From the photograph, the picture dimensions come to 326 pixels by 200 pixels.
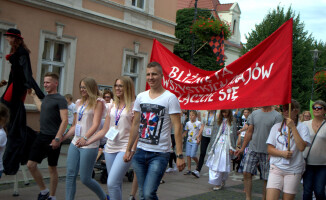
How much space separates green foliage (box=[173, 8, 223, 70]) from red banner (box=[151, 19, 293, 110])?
32.5m

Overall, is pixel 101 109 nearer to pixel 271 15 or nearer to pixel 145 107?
pixel 145 107

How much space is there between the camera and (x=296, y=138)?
18.6 ft

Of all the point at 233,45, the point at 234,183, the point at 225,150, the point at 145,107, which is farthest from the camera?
the point at 233,45

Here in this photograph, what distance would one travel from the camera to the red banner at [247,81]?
5.92m

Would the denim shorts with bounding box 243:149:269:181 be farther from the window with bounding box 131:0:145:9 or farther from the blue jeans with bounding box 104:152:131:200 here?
the window with bounding box 131:0:145:9

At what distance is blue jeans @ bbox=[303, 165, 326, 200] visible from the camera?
20.0 feet

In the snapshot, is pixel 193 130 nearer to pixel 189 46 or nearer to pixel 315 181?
pixel 315 181

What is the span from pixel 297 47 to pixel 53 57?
28.0 m

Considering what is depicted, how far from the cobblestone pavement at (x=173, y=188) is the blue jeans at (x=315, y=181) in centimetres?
238

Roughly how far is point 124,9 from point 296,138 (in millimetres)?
13997

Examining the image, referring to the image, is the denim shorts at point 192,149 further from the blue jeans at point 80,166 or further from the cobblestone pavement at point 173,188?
the blue jeans at point 80,166

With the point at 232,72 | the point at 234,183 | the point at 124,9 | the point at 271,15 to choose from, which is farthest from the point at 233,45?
the point at 232,72

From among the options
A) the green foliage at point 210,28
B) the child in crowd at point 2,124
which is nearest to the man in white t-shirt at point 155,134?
the child in crowd at point 2,124

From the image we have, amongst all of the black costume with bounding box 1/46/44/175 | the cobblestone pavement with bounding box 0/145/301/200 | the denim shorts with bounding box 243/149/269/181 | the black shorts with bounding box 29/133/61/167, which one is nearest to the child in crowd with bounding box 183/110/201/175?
the cobblestone pavement with bounding box 0/145/301/200
